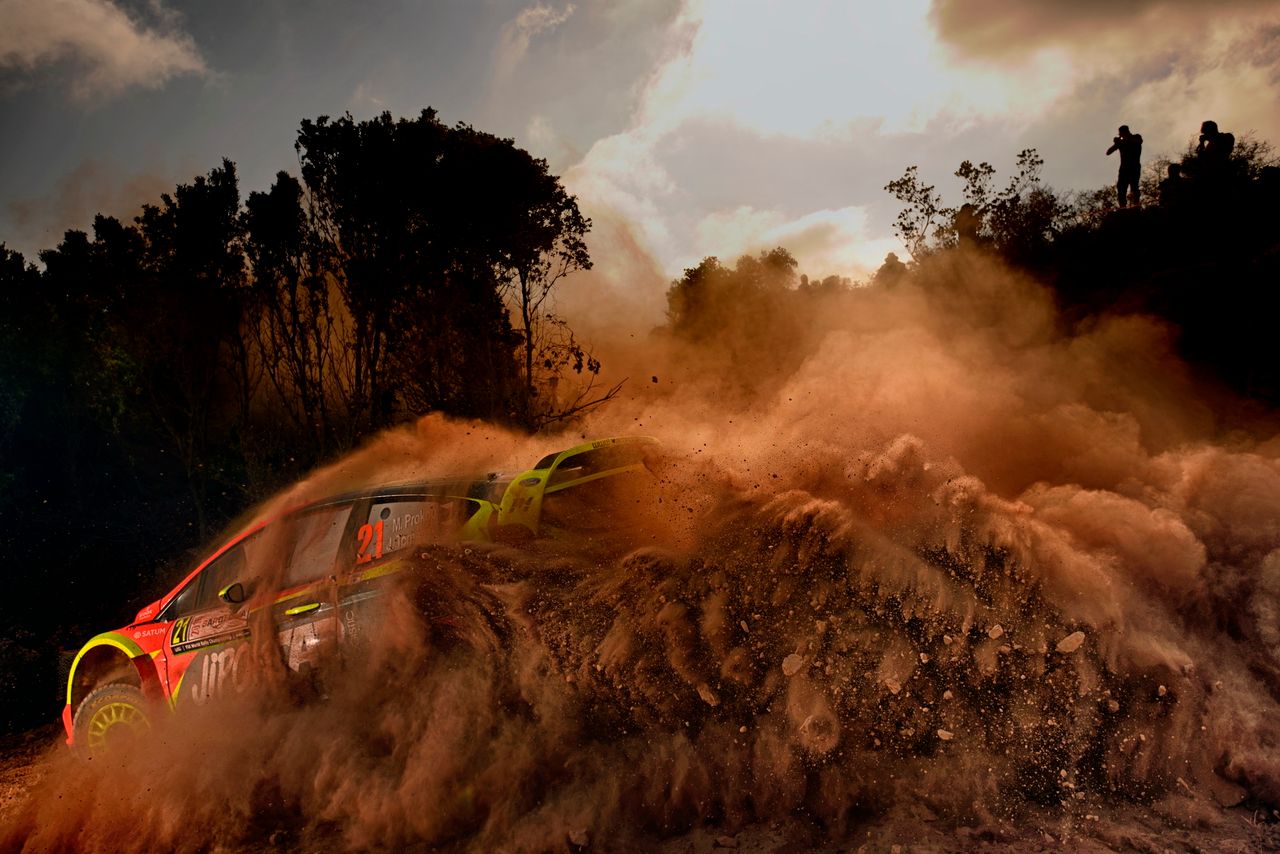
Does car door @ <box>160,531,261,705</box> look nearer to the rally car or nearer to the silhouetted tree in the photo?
the rally car

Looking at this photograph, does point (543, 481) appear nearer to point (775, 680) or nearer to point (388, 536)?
point (388, 536)

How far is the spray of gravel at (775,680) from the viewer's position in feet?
12.1

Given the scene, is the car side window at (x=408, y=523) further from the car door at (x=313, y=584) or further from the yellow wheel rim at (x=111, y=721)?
the yellow wheel rim at (x=111, y=721)

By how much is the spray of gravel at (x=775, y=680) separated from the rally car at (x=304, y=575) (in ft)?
0.60

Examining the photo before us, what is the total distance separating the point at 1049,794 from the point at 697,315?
19.0 metres

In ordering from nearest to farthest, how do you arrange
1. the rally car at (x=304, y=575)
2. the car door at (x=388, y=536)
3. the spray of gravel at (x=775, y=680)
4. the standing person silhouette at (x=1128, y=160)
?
the spray of gravel at (x=775, y=680)
the car door at (x=388, y=536)
the rally car at (x=304, y=575)
the standing person silhouette at (x=1128, y=160)

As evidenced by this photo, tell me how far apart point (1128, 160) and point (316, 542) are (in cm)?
1487

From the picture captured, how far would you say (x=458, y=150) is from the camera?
13.6 metres

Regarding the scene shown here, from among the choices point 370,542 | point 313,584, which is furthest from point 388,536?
point 313,584

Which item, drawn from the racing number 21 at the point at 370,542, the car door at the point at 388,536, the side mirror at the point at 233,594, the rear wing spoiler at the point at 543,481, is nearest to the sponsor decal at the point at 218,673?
the side mirror at the point at 233,594

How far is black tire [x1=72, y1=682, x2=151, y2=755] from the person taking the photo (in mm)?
5305

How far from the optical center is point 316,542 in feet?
17.4

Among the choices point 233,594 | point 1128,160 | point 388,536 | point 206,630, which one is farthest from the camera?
point 1128,160

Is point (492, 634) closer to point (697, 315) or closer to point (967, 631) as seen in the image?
point (967, 631)
